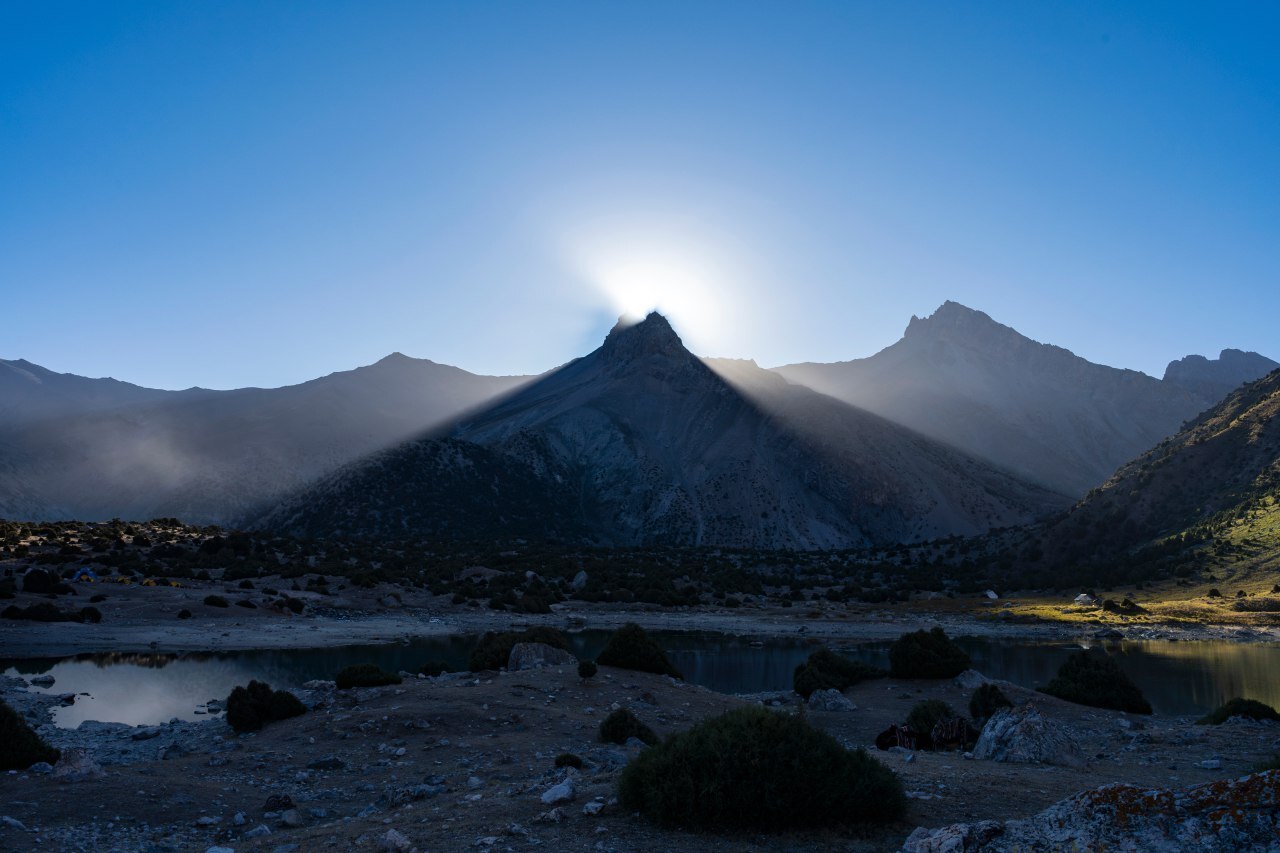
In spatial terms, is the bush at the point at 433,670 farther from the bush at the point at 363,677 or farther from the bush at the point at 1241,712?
the bush at the point at 1241,712

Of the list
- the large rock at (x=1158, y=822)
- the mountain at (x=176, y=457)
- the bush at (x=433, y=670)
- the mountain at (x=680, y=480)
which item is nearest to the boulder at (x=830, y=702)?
the bush at (x=433, y=670)

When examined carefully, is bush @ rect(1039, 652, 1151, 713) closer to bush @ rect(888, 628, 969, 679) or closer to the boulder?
bush @ rect(888, 628, 969, 679)

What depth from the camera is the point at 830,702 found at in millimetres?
24281

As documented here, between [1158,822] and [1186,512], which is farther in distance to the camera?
[1186,512]

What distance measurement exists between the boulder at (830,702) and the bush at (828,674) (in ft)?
4.82

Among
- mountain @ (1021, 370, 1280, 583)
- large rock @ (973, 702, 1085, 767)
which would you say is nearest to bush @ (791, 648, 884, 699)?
large rock @ (973, 702, 1085, 767)

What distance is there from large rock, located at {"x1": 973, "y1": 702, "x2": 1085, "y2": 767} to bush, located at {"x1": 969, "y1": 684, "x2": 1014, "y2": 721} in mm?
5503

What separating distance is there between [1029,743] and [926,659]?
41.2 ft

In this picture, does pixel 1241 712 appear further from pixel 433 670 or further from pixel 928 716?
pixel 433 670

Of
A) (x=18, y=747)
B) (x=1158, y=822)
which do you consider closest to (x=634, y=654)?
(x=18, y=747)

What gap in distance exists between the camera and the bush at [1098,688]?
1001 inches

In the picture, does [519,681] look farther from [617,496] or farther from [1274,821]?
[617,496]

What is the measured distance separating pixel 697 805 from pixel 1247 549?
221 feet

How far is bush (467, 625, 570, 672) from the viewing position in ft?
89.0
